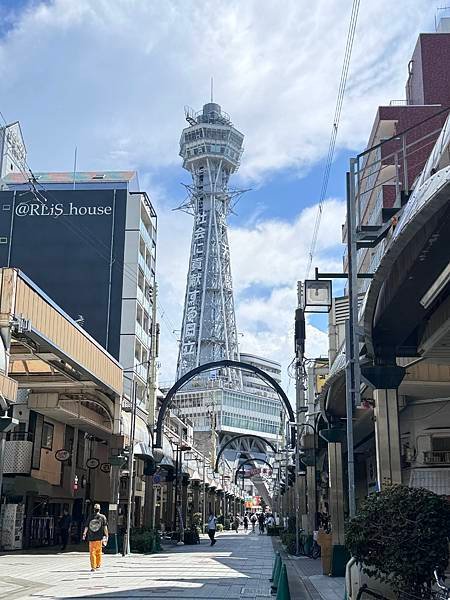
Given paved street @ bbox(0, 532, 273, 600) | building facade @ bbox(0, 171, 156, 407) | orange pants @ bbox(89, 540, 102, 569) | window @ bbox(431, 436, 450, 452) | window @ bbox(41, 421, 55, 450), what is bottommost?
paved street @ bbox(0, 532, 273, 600)

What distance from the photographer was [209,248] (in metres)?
176

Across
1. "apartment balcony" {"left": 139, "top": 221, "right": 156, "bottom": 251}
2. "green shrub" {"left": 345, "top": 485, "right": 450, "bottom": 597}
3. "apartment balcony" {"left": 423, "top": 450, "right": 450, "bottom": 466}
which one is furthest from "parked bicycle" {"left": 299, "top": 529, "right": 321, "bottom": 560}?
"apartment balcony" {"left": 139, "top": 221, "right": 156, "bottom": 251}

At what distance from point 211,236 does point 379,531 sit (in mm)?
167791

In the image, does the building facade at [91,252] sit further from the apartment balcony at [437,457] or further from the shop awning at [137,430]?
the apartment balcony at [437,457]

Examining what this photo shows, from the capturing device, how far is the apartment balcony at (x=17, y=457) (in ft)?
97.8

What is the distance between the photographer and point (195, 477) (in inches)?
2306

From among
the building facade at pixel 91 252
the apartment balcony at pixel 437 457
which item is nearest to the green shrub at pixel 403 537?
the apartment balcony at pixel 437 457

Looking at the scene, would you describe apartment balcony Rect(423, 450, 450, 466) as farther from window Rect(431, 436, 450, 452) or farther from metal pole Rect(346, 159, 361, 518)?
metal pole Rect(346, 159, 361, 518)

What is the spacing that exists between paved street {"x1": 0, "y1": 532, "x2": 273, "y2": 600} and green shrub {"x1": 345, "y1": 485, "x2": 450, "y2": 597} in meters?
5.60

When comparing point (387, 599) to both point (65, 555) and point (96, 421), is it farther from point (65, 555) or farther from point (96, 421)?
point (96, 421)

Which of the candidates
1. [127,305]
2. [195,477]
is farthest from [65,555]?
[127,305]

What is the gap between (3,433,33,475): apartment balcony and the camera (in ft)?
97.8

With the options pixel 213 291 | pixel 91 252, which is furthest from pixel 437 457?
pixel 213 291

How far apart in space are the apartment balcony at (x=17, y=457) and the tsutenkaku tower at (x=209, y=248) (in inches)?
5647
